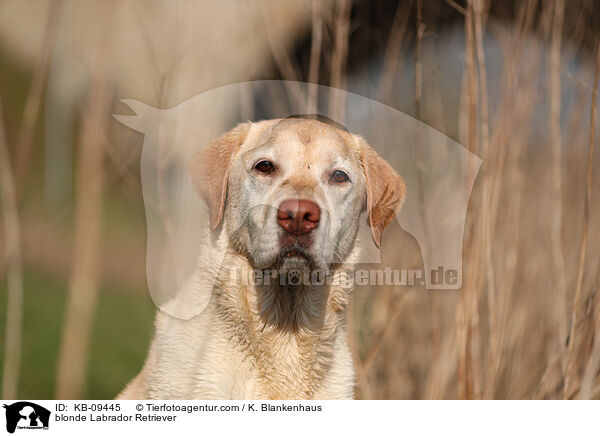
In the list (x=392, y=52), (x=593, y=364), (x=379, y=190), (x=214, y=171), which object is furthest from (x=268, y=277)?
(x=593, y=364)

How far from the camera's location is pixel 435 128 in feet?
7.80

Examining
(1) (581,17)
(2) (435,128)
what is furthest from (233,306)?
(1) (581,17)

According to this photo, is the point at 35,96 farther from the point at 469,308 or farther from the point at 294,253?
the point at 469,308

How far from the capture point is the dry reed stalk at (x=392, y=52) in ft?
7.86

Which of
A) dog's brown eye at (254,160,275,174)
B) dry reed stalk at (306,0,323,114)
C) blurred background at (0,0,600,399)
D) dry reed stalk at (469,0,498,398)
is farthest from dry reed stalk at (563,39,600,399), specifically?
dog's brown eye at (254,160,275,174)

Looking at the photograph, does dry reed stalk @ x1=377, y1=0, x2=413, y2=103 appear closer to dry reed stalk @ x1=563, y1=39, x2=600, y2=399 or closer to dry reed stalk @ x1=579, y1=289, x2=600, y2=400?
dry reed stalk @ x1=563, y1=39, x2=600, y2=399

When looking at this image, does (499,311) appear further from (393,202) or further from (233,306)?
(233,306)

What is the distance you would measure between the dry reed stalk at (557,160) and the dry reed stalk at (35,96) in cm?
207

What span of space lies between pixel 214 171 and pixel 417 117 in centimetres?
97

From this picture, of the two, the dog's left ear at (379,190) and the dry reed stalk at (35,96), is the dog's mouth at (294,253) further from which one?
the dry reed stalk at (35,96)

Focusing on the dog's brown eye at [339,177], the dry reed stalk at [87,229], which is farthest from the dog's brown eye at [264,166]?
the dry reed stalk at [87,229]
